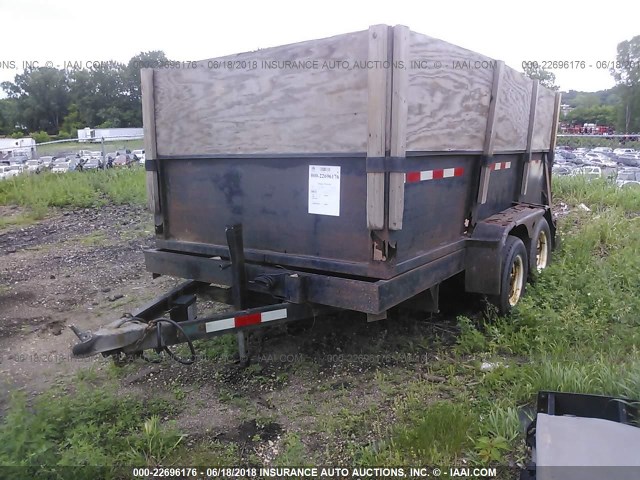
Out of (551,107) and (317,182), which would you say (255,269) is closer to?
(317,182)

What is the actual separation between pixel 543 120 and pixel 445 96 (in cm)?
301

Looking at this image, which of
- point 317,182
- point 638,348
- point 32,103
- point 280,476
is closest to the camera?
point 280,476

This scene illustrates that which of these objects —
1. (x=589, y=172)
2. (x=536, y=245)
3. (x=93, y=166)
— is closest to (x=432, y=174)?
(x=536, y=245)

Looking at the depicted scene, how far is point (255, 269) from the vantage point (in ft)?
11.8

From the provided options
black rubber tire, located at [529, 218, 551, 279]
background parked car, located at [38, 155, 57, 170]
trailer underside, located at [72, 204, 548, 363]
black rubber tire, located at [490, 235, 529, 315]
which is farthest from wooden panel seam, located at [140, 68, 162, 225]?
background parked car, located at [38, 155, 57, 170]

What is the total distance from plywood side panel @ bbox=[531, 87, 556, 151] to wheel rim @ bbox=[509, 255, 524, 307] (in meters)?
1.49

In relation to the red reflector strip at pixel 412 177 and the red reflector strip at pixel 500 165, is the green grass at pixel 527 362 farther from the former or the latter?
the red reflector strip at pixel 412 177

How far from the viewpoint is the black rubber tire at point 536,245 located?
5168 millimetres

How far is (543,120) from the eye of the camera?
591cm

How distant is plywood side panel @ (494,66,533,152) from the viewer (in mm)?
4398

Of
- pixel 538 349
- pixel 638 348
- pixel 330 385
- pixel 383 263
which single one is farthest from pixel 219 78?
pixel 638 348

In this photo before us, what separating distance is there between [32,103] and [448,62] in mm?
71853

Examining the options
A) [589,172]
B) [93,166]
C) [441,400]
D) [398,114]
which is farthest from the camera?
[93,166]

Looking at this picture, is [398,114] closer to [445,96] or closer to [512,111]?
[445,96]
